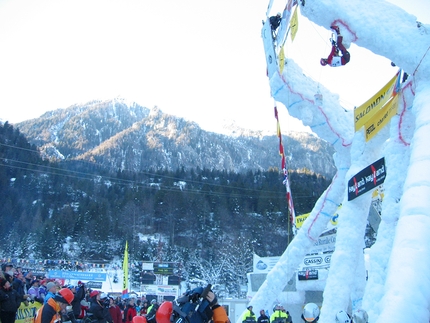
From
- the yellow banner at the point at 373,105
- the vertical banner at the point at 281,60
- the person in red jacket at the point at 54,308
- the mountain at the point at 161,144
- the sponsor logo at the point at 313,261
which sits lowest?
the person in red jacket at the point at 54,308

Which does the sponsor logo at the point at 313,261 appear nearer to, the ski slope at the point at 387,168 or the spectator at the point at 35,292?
the ski slope at the point at 387,168

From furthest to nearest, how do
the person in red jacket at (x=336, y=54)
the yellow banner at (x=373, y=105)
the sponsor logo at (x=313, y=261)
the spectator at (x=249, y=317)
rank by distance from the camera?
the sponsor logo at (x=313, y=261), the spectator at (x=249, y=317), the yellow banner at (x=373, y=105), the person in red jacket at (x=336, y=54)

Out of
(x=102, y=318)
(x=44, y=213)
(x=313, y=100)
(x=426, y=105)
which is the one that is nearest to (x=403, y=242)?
(x=426, y=105)

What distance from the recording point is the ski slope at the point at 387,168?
4.26 m

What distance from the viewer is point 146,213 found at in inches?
2379

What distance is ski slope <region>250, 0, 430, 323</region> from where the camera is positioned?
426 cm

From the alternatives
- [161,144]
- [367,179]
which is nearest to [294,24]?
[367,179]

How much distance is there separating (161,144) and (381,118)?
12758cm

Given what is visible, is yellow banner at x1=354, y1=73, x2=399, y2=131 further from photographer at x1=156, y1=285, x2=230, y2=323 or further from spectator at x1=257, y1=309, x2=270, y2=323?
photographer at x1=156, y1=285, x2=230, y2=323

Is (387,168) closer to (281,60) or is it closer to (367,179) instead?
(367,179)

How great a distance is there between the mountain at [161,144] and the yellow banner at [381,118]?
101 m

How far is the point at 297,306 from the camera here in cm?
1805

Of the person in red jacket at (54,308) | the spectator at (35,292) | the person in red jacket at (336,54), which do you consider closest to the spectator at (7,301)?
the person in red jacket at (54,308)

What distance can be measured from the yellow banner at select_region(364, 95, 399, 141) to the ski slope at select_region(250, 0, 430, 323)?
0.18 meters
